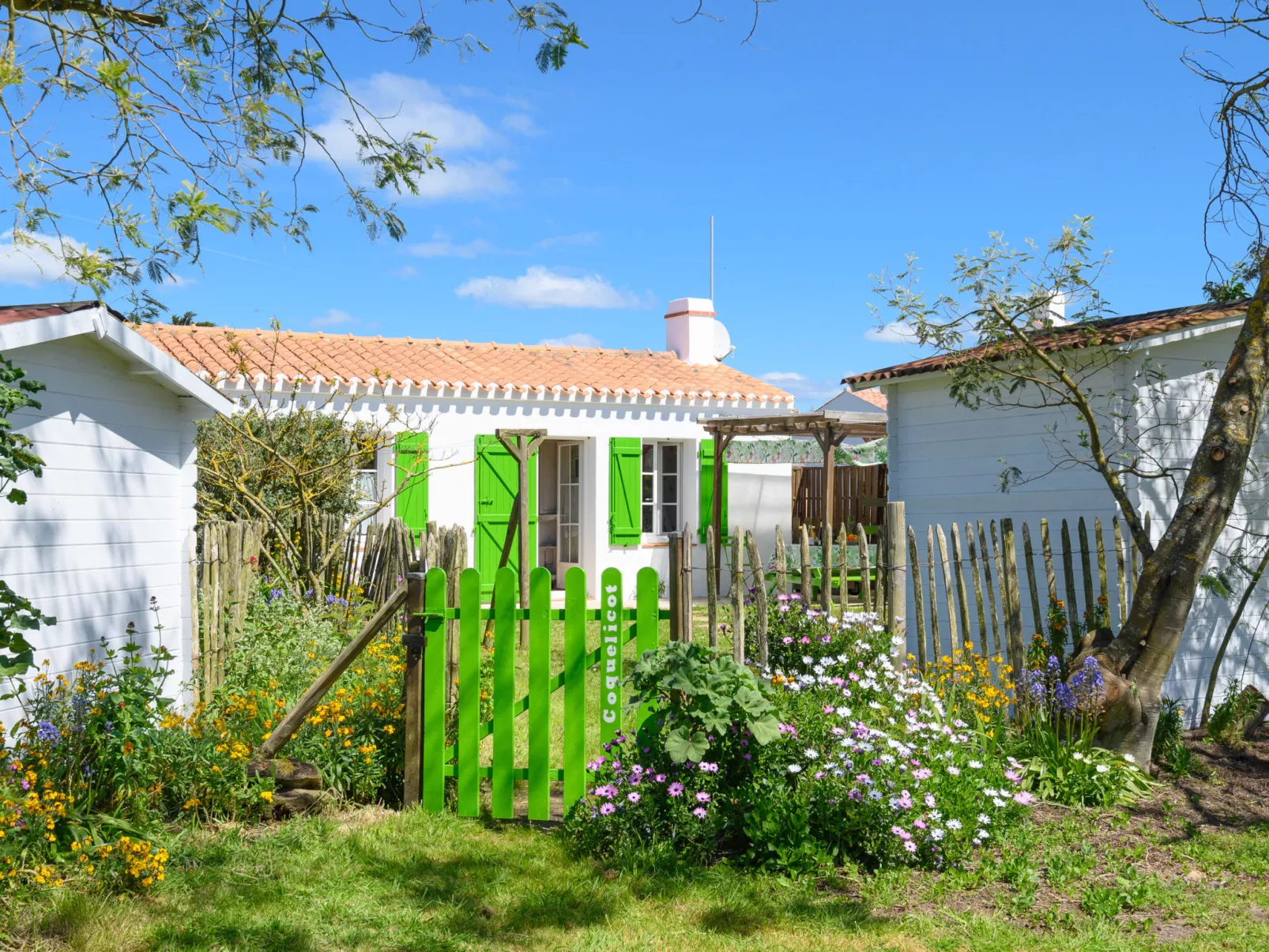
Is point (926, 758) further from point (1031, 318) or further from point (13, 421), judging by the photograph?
point (13, 421)

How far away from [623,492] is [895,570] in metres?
9.07

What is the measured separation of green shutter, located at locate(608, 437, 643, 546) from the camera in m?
15.3

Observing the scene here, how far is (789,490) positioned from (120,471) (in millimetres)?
12221

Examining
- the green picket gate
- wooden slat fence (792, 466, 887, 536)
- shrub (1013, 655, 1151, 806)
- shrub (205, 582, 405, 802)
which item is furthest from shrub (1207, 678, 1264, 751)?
wooden slat fence (792, 466, 887, 536)

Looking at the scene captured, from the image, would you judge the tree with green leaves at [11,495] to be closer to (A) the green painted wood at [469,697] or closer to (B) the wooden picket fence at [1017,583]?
(A) the green painted wood at [469,697]

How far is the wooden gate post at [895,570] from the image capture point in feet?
21.0

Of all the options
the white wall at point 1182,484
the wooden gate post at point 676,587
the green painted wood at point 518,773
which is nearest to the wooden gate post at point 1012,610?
the white wall at point 1182,484

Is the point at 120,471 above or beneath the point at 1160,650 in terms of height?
above

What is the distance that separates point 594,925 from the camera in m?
4.13

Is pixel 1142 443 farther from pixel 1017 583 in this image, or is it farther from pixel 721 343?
pixel 721 343

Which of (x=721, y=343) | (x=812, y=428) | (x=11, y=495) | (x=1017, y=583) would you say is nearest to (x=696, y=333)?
(x=721, y=343)

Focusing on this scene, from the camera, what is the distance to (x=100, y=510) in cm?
645

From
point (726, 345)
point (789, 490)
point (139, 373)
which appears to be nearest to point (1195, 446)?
point (139, 373)

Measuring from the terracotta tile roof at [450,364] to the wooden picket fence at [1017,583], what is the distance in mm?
7901
